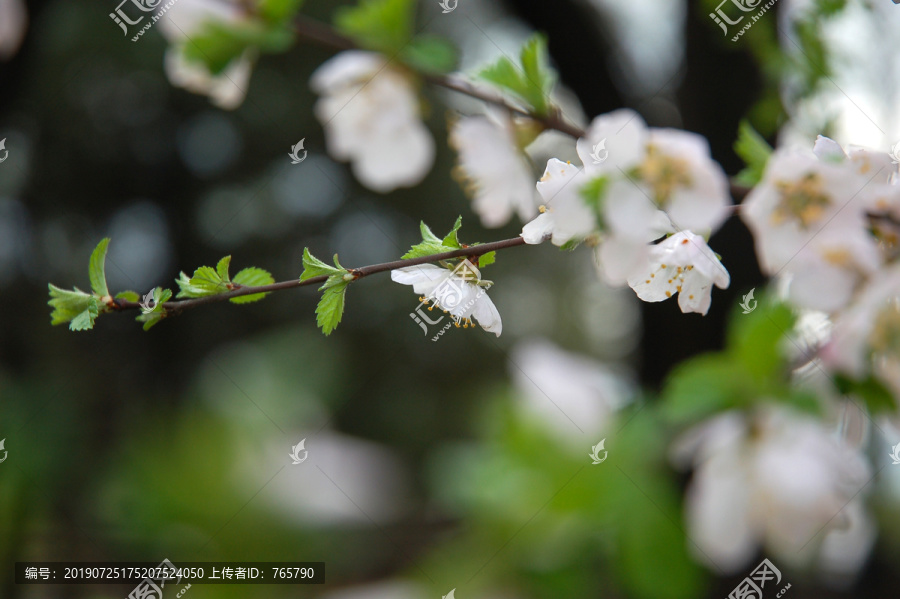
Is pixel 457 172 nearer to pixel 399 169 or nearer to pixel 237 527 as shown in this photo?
pixel 399 169

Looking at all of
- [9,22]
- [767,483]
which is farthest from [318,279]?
[9,22]

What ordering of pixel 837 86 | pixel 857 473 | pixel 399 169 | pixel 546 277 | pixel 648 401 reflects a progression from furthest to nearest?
pixel 546 277, pixel 837 86, pixel 399 169, pixel 648 401, pixel 857 473

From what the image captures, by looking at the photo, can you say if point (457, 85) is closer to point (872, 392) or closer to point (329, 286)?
point (329, 286)

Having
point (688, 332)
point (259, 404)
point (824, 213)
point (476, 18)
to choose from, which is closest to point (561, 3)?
point (688, 332)

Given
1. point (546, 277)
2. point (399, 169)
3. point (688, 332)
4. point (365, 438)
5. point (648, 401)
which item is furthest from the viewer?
point (546, 277)

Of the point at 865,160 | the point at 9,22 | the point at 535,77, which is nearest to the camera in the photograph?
the point at 865,160

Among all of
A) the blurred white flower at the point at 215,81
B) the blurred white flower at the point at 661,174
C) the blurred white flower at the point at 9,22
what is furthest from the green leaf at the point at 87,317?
the blurred white flower at the point at 9,22
